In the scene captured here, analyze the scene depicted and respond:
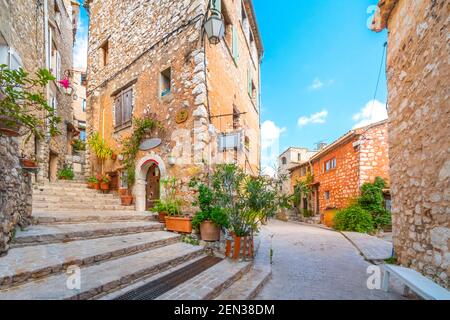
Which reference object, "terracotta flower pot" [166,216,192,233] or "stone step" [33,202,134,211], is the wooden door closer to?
"stone step" [33,202,134,211]

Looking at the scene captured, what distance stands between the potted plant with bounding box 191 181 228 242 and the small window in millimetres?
3243

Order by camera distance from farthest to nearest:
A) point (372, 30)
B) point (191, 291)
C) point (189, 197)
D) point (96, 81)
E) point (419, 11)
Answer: point (96, 81) < point (189, 197) < point (372, 30) < point (419, 11) < point (191, 291)

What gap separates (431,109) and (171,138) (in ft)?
17.2

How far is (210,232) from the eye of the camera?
4.77 m

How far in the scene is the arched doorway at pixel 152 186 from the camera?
22.5 ft

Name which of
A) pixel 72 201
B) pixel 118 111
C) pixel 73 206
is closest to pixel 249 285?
pixel 73 206

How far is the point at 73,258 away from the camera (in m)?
2.93

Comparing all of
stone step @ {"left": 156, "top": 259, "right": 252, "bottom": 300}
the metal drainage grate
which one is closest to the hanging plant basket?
the metal drainage grate

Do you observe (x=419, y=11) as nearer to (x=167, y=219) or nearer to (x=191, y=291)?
(x=191, y=291)

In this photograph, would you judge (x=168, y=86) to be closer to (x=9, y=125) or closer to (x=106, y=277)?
(x=9, y=125)

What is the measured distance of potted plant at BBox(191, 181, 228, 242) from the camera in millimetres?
4738

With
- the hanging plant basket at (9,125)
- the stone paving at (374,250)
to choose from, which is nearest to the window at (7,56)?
the hanging plant basket at (9,125)

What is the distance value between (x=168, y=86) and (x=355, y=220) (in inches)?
350
